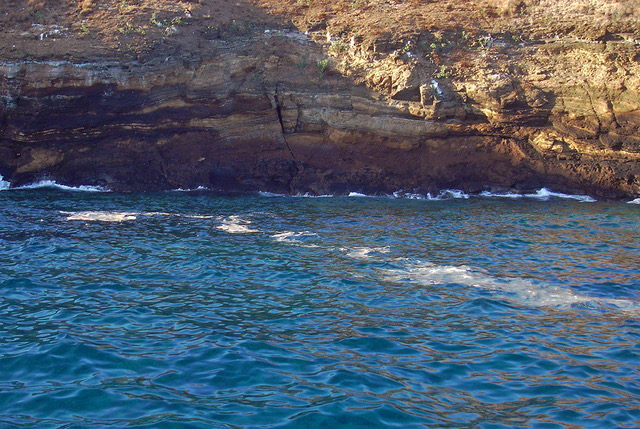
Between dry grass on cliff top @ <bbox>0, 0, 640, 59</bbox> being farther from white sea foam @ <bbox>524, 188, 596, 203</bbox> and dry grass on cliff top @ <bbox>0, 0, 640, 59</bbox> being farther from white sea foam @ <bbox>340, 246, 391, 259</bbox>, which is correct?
white sea foam @ <bbox>340, 246, 391, 259</bbox>

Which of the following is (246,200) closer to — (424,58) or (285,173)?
(285,173)

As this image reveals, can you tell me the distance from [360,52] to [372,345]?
13327 mm

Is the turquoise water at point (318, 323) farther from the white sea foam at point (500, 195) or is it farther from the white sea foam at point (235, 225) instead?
the white sea foam at point (500, 195)

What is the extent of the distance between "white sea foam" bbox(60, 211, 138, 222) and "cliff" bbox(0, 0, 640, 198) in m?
3.68

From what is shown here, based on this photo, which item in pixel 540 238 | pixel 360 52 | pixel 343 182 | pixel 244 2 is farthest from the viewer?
pixel 244 2

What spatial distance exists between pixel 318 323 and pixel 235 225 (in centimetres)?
573

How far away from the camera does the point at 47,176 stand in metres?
16.8

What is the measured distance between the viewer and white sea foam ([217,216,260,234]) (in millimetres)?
11448

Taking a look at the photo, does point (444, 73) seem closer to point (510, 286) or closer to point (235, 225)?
point (235, 225)

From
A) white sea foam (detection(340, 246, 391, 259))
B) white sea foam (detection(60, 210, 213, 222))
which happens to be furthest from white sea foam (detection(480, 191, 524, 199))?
white sea foam (detection(60, 210, 213, 222))

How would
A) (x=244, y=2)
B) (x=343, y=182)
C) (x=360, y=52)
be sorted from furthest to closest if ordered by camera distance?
(x=244, y=2), (x=360, y=52), (x=343, y=182)

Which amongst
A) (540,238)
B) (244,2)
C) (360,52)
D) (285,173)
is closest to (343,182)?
(285,173)

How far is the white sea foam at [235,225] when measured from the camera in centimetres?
1145

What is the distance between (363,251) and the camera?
9.98 metres
